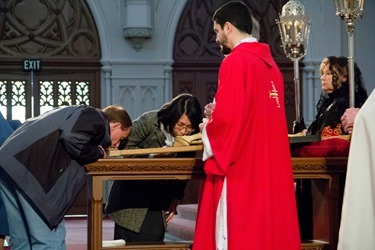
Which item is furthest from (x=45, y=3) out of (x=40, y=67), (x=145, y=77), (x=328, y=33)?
(x=328, y=33)

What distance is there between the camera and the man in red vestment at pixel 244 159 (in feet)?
15.9

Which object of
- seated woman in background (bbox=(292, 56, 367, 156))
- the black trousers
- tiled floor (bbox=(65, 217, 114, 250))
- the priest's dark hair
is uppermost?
the priest's dark hair

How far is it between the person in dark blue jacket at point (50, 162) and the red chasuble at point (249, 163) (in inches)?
24.7

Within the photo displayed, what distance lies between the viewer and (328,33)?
13.1 m

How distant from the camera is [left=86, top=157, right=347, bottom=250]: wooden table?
527 centimetres

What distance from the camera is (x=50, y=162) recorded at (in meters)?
5.03

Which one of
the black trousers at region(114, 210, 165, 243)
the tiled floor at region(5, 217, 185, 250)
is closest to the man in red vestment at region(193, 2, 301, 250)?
the black trousers at region(114, 210, 165, 243)

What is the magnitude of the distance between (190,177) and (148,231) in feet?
1.79

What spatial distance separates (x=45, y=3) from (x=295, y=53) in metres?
6.69

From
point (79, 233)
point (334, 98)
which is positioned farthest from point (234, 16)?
point (79, 233)

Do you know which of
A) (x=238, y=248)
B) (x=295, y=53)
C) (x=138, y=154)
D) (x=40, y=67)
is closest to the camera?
(x=238, y=248)

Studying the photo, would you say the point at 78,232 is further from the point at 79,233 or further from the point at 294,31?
the point at 294,31

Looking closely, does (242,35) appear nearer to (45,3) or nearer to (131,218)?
(131,218)

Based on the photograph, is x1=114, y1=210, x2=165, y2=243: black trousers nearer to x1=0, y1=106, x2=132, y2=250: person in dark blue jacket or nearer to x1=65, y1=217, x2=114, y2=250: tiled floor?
x1=0, y1=106, x2=132, y2=250: person in dark blue jacket
